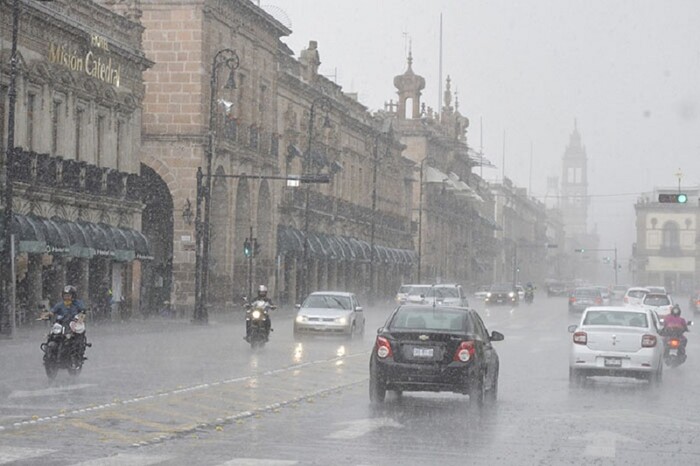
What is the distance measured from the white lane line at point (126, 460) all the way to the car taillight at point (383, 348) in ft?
23.9

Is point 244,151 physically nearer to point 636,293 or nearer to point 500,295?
point 636,293

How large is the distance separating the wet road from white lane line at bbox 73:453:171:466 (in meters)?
0.02

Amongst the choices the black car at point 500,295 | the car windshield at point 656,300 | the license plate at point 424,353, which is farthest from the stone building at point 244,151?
the license plate at point 424,353

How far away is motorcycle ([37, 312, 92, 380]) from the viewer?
25781 millimetres

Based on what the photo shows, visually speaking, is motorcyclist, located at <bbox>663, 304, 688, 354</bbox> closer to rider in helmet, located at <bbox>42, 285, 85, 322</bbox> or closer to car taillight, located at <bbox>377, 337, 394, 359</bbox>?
car taillight, located at <bbox>377, 337, 394, 359</bbox>

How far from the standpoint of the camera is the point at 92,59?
5441 centimetres

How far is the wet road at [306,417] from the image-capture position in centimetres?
1580

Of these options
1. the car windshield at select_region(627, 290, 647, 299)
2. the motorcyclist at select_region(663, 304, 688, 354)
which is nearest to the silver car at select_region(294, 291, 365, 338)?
the motorcyclist at select_region(663, 304, 688, 354)

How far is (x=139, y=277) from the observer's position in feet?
198

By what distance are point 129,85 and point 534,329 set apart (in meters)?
18.2

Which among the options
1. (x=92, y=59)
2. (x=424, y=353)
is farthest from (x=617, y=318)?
(x=92, y=59)

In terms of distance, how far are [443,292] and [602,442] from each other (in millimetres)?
44509

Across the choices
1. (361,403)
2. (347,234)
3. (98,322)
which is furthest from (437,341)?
(347,234)

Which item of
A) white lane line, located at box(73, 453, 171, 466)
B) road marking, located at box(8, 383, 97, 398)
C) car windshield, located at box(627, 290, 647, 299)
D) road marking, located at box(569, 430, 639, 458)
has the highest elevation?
car windshield, located at box(627, 290, 647, 299)
